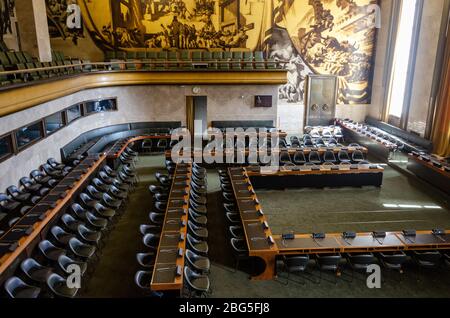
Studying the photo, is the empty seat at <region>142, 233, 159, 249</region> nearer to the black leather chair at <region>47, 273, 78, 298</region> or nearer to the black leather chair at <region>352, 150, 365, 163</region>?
the black leather chair at <region>47, 273, 78, 298</region>

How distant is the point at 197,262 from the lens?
7.68 m

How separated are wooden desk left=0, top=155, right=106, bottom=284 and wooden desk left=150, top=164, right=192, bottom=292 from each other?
104 inches

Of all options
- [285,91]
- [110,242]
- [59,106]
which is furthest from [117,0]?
[110,242]

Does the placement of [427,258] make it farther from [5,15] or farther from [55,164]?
[5,15]

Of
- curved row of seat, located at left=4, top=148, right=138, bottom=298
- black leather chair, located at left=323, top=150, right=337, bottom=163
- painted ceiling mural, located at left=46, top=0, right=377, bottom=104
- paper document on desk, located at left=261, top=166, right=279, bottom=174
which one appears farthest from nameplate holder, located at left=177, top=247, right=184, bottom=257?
painted ceiling mural, located at left=46, top=0, right=377, bottom=104

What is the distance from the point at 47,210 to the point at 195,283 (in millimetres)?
4253

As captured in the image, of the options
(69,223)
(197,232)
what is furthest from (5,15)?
(197,232)

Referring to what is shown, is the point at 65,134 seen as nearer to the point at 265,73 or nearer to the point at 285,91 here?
the point at 265,73

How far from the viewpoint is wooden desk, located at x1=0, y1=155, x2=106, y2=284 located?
6.84 metres

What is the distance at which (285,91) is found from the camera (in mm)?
21328
